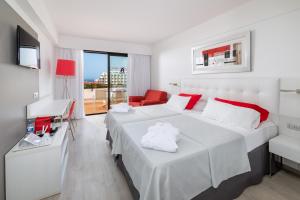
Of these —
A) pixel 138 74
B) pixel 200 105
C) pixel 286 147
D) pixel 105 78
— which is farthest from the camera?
pixel 138 74

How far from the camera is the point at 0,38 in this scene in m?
1.48

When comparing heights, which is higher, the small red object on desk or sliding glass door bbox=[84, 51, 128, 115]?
sliding glass door bbox=[84, 51, 128, 115]

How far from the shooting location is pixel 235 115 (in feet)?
7.07

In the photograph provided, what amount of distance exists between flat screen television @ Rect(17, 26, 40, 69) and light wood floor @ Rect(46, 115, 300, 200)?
62.1 inches

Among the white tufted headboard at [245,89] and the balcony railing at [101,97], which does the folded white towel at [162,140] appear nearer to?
the white tufted headboard at [245,89]

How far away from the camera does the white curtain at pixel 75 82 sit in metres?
4.63

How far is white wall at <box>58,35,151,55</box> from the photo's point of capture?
4.60m

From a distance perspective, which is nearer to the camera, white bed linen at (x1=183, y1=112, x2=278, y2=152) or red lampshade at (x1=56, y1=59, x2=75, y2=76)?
white bed linen at (x1=183, y1=112, x2=278, y2=152)

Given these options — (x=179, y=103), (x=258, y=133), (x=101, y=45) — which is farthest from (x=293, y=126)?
(x=101, y=45)

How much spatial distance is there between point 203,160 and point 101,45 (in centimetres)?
485

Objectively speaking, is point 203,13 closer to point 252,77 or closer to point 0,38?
point 252,77

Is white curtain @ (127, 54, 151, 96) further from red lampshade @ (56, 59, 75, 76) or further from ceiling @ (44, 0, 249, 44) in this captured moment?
red lampshade @ (56, 59, 75, 76)

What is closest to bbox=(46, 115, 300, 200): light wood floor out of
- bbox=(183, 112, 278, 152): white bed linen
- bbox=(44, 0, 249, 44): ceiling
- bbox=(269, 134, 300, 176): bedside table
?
bbox=(269, 134, 300, 176): bedside table

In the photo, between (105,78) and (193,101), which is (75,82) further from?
(193,101)
